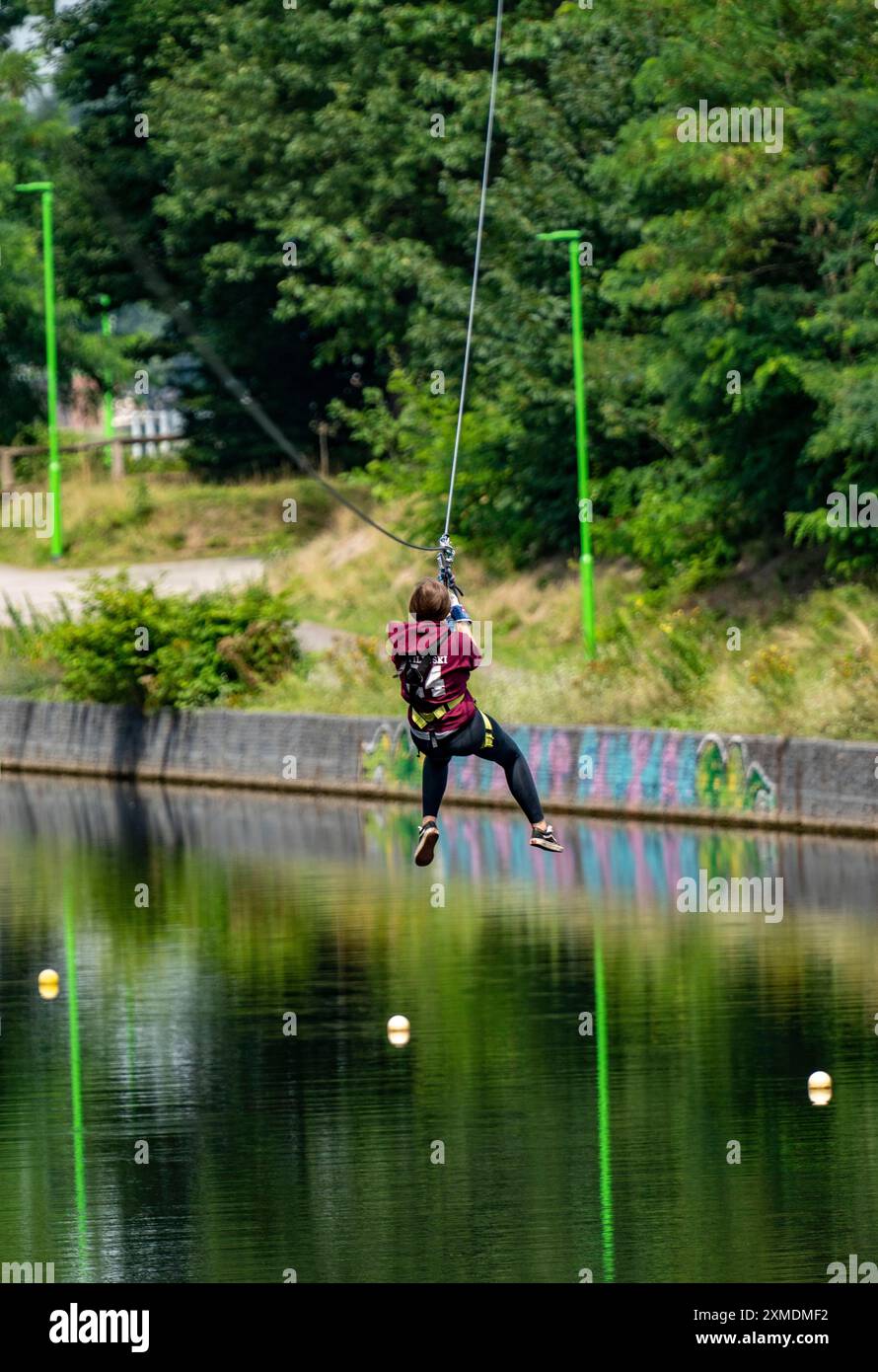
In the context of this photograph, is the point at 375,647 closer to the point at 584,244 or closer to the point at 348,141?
the point at 584,244

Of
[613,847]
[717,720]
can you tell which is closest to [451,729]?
[613,847]

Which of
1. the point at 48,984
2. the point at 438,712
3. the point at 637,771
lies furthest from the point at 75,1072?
the point at 637,771

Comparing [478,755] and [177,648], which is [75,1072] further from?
[177,648]

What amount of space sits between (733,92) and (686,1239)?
28.1 m

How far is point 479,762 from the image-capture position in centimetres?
3769

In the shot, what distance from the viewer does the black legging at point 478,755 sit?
17.5 meters

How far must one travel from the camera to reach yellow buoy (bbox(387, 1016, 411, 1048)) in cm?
2226

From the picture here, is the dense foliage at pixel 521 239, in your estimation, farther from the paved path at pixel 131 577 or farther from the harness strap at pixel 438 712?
the harness strap at pixel 438 712

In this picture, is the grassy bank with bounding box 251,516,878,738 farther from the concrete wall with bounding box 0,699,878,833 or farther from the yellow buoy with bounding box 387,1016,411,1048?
the yellow buoy with bounding box 387,1016,411,1048

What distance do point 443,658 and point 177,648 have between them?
1055 inches

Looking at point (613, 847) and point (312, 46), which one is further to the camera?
point (312, 46)

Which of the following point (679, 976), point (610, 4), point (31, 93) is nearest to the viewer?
point (679, 976)

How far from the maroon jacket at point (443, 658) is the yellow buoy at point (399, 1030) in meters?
5.36

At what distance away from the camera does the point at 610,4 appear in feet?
151
